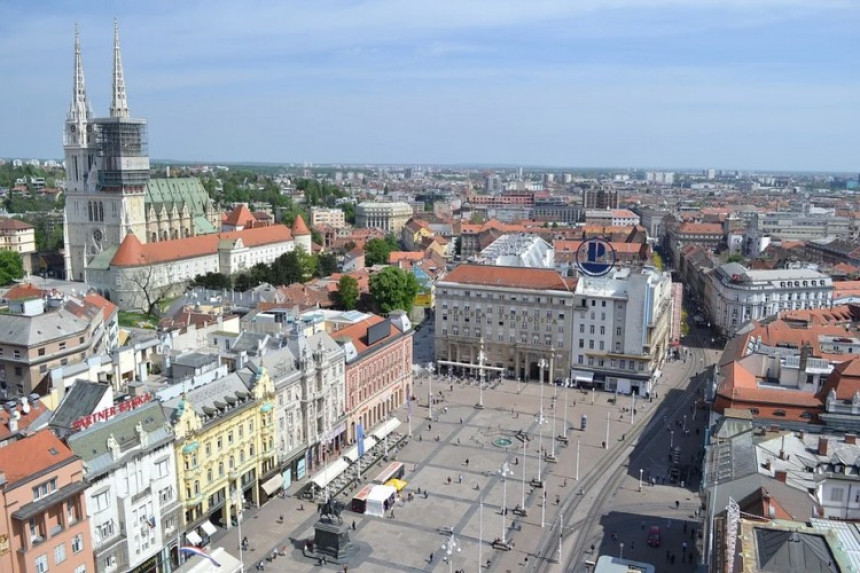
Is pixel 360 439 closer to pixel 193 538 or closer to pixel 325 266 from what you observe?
pixel 193 538

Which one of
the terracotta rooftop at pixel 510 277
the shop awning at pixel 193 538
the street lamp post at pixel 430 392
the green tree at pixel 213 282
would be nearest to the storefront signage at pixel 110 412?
the shop awning at pixel 193 538

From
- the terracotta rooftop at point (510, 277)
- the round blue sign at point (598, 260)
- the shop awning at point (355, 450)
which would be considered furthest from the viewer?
the terracotta rooftop at point (510, 277)

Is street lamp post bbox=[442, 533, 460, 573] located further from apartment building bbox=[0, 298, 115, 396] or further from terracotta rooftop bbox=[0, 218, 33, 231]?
terracotta rooftop bbox=[0, 218, 33, 231]

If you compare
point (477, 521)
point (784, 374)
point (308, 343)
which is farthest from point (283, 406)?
point (784, 374)

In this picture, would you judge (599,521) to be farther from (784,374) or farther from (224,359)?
(224,359)

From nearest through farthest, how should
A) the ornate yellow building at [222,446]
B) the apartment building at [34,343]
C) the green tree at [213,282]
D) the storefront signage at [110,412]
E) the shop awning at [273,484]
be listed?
1. the storefront signage at [110,412]
2. the ornate yellow building at [222,446]
3. the shop awning at [273,484]
4. the apartment building at [34,343]
5. the green tree at [213,282]

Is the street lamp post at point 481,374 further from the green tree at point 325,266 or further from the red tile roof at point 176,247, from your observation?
the red tile roof at point 176,247

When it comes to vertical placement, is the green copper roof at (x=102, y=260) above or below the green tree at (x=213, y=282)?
above
